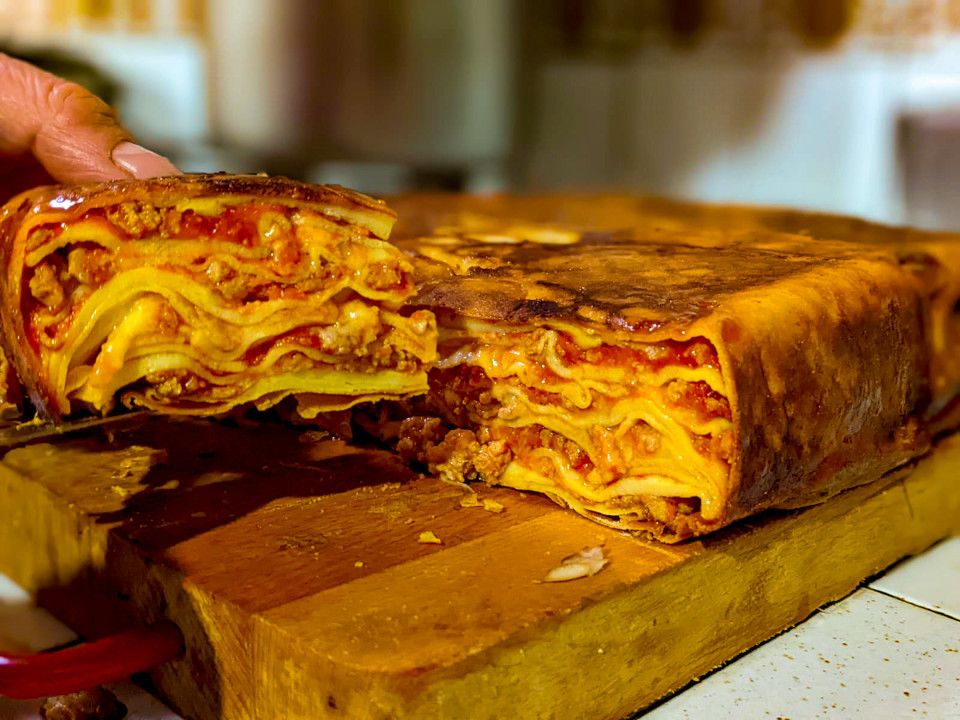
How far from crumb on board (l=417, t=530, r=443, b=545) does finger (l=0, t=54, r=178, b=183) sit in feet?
2.62

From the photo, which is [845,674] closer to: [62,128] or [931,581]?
[931,581]

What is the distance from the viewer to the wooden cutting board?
4.12ft

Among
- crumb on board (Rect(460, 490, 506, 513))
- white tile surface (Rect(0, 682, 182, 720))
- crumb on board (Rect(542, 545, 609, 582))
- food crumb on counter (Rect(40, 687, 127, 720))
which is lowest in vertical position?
white tile surface (Rect(0, 682, 182, 720))

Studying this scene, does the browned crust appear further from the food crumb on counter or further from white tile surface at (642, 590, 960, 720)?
white tile surface at (642, 590, 960, 720)

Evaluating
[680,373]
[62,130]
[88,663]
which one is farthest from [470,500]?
[62,130]

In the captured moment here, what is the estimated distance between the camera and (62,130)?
189 cm

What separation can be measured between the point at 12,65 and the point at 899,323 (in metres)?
1.64

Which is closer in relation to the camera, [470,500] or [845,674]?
[845,674]

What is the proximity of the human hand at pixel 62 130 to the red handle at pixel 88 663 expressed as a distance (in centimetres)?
80

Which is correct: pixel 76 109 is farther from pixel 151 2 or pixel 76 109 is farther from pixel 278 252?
pixel 151 2

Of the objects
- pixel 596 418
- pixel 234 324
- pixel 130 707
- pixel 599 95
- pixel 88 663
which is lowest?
pixel 130 707

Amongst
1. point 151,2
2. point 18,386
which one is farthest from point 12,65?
point 151,2

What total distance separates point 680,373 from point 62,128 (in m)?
1.16

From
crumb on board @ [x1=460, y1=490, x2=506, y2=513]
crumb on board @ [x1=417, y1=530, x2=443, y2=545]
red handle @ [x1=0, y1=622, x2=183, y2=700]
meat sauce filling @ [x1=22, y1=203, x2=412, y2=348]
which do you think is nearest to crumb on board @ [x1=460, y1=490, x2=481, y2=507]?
crumb on board @ [x1=460, y1=490, x2=506, y2=513]
